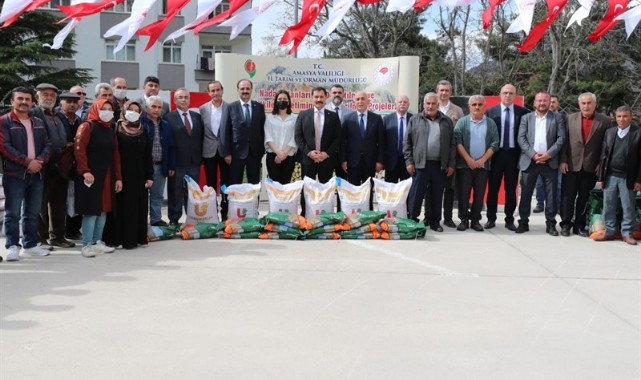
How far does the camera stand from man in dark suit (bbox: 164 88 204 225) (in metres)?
8.19

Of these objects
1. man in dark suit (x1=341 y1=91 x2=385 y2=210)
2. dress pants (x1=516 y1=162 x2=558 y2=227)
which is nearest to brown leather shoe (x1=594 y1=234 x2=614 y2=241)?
dress pants (x1=516 y1=162 x2=558 y2=227)

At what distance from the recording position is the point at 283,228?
7676 millimetres

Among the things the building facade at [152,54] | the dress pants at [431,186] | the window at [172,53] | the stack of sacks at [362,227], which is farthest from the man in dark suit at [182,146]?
the window at [172,53]

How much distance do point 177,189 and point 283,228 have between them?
A: 1749mm

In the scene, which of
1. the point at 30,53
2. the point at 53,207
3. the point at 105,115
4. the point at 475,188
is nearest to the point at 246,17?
the point at 105,115

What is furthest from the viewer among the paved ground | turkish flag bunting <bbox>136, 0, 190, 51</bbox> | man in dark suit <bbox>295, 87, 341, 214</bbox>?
man in dark suit <bbox>295, 87, 341, 214</bbox>

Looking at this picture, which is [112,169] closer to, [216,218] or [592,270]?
[216,218]

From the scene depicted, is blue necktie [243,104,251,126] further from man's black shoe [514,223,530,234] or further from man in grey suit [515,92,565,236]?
man's black shoe [514,223,530,234]

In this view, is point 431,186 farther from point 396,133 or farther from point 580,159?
→ point 580,159

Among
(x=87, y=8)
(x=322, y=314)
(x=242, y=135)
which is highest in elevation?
(x=87, y=8)

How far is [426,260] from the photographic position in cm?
646

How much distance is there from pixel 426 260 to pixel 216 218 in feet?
10.1

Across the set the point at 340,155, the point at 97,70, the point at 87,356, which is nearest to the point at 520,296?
the point at 87,356

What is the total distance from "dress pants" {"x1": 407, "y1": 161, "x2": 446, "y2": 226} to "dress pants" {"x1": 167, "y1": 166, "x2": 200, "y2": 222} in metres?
3.10
